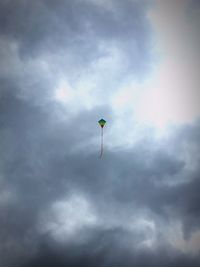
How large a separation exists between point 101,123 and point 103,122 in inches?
52.3

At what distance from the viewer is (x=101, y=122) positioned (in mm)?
74812

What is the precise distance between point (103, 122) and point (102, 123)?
88 centimetres

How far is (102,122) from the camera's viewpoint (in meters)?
75.1

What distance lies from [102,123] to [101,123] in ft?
1.58

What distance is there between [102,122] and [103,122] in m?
0.64

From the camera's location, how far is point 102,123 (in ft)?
246

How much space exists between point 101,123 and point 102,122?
718mm

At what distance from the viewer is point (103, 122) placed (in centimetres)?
7569

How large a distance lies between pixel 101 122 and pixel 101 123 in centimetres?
40

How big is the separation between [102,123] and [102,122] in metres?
0.36
